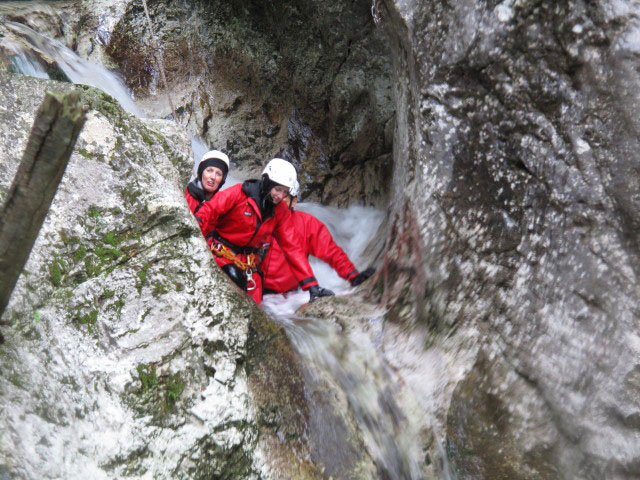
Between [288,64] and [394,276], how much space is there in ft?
14.7

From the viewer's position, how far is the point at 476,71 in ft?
11.2

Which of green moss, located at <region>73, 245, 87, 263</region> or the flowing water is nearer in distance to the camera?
green moss, located at <region>73, 245, 87, 263</region>

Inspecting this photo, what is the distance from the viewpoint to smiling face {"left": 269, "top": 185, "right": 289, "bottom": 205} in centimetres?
529

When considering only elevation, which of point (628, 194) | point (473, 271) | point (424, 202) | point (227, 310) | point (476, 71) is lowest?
point (227, 310)

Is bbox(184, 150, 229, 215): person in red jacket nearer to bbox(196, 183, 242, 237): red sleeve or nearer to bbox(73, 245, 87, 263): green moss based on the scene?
bbox(196, 183, 242, 237): red sleeve

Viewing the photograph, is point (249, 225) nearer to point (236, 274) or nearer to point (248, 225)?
point (248, 225)

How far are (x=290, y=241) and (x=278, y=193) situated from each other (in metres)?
0.59

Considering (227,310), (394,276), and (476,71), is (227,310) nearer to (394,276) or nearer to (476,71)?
(394,276)

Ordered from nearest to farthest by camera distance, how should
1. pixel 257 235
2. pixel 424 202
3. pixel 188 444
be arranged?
pixel 188 444
pixel 424 202
pixel 257 235

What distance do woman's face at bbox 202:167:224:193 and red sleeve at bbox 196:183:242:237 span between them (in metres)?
0.23

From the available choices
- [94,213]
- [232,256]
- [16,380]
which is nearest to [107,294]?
[94,213]

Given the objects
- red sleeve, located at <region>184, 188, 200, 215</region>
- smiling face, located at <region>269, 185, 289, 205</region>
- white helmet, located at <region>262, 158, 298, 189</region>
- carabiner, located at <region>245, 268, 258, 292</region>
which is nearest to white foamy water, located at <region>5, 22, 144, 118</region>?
red sleeve, located at <region>184, 188, 200, 215</region>

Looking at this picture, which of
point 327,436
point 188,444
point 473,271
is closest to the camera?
point 188,444

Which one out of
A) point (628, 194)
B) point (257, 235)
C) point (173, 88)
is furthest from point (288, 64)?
point (628, 194)
